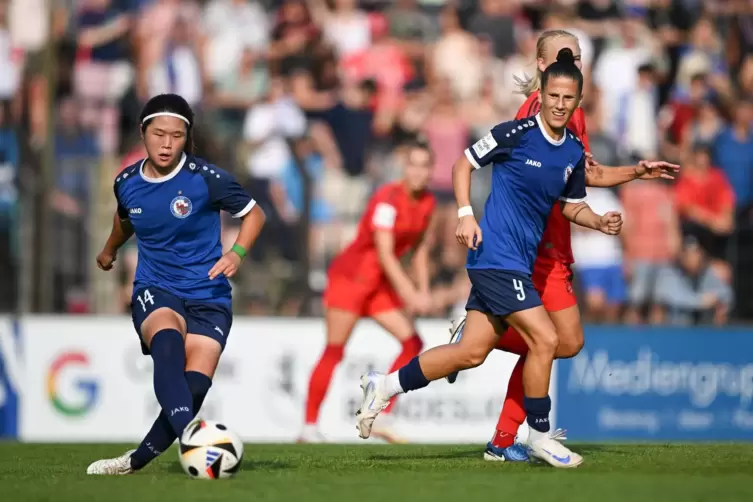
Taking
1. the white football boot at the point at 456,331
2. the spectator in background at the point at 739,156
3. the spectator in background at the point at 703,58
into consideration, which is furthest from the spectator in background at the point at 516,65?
the white football boot at the point at 456,331

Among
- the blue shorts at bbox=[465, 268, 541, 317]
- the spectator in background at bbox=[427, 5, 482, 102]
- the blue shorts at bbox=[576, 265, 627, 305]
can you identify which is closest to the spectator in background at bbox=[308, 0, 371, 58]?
the spectator in background at bbox=[427, 5, 482, 102]

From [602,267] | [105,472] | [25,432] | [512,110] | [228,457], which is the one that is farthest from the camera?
[512,110]

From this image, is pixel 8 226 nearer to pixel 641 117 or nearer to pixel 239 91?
pixel 239 91

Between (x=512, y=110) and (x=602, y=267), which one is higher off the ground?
(x=512, y=110)

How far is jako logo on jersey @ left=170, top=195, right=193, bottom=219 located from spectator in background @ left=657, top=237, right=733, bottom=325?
343 inches

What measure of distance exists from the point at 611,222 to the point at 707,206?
8.41 meters

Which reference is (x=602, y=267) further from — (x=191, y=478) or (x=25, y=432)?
(x=191, y=478)

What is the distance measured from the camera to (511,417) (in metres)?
8.27

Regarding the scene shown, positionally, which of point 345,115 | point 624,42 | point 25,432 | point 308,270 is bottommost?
point 25,432

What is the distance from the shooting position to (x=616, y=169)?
8.04 metres

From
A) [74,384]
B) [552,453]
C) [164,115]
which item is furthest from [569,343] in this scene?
[74,384]

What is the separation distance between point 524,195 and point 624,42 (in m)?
10.1

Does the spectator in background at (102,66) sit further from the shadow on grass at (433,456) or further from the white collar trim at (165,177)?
the white collar trim at (165,177)

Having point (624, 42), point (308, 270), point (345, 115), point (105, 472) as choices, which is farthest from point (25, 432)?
point (624, 42)
